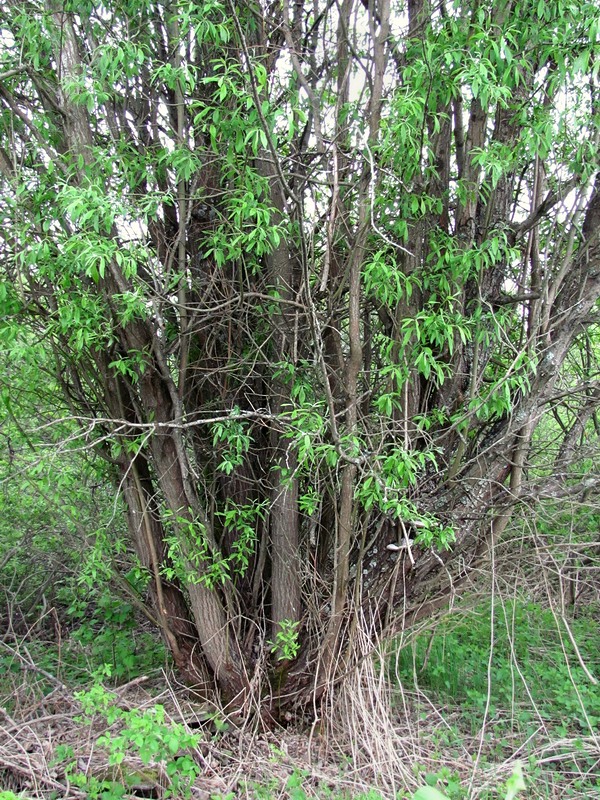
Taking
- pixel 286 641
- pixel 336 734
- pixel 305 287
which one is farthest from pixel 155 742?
pixel 305 287

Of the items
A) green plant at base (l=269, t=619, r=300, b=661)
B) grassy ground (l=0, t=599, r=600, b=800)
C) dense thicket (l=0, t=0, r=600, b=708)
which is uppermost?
dense thicket (l=0, t=0, r=600, b=708)

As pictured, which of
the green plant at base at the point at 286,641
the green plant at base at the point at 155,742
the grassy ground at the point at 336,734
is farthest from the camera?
the green plant at base at the point at 286,641

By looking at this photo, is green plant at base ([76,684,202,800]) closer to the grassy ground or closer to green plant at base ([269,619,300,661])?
the grassy ground

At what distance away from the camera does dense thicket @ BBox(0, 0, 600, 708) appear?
2955mm

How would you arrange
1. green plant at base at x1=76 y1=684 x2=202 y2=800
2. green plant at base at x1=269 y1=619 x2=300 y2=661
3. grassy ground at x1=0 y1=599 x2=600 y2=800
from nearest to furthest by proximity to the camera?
green plant at base at x1=76 y1=684 x2=202 y2=800 → grassy ground at x1=0 y1=599 x2=600 y2=800 → green plant at base at x1=269 y1=619 x2=300 y2=661

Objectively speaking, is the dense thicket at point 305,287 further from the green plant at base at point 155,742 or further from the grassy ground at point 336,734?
the green plant at base at point 155,742

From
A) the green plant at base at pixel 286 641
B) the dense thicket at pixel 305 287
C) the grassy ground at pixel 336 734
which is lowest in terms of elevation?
the grassy ground at pixel 336 734

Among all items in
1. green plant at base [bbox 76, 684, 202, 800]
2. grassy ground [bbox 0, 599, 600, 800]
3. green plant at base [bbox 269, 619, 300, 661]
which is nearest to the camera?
green plant at base [bbox 76, 684, 202, 800]

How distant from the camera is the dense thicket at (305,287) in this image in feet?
9.70

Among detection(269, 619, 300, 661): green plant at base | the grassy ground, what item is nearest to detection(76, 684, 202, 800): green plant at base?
the grassy ground

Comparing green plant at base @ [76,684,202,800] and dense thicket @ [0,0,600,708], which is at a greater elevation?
dense thicket @ [0,0,600,708]

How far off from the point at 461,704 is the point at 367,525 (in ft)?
4.63

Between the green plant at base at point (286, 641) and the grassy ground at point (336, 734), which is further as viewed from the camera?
the green plant at base at point (286, 641)

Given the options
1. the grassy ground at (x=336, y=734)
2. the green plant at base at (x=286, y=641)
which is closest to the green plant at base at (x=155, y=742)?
the grassy ground at (x=336, y=734)
